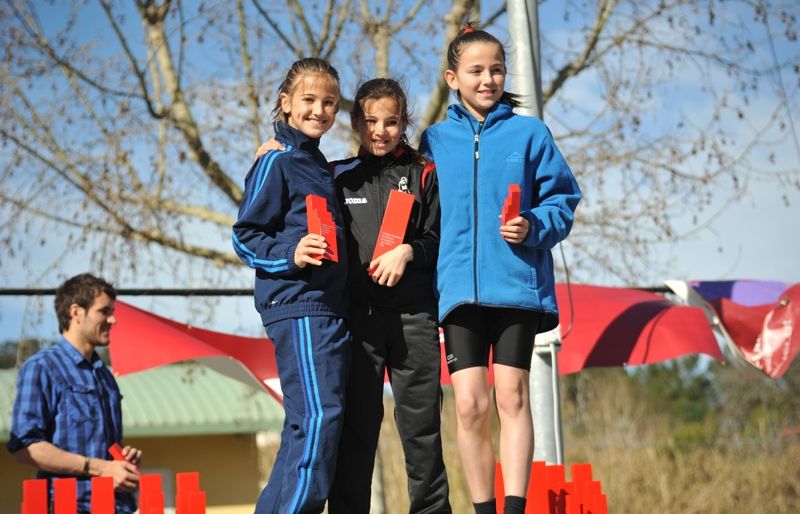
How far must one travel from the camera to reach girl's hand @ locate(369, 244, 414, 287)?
336cm

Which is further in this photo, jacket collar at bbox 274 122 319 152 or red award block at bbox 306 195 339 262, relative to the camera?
jacket collar at bbox 274 122 319 152

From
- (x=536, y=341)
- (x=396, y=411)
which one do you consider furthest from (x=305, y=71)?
(x=536, y=341)

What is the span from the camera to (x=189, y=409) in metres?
13.2

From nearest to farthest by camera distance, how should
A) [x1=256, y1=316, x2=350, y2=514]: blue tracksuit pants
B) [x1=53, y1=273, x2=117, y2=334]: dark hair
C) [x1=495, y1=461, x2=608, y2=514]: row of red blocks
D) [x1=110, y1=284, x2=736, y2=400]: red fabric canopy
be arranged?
[x1=256, y1=316, x2=350, y2=514]: blue tracksuit pants → [x1=495, y1=461, x2=608, y2=514]: row of red blocks → [x1=53, y1=273, x2=117, y2=334]: dark hair → [x1=110, y1=284, x2=736, y2=400]: red fabric canopy

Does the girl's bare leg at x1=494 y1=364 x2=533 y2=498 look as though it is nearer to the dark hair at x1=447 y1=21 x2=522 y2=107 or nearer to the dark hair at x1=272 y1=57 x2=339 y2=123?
the dark hair at x1=447 y1=21 x2=522 y2=107

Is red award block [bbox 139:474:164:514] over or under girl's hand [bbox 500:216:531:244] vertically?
under

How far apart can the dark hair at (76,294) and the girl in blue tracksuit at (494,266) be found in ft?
6.50

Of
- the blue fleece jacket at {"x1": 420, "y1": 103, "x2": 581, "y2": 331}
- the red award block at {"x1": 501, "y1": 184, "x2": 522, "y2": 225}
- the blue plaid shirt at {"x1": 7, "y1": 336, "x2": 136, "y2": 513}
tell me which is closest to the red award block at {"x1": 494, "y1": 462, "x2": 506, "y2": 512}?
the blue fleece jacket at {"x1": 420, "y1": 103, "x2": 581, "y2": 331}

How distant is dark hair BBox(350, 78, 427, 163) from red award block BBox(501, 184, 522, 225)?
45 centimetres

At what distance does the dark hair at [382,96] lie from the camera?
3564 mm

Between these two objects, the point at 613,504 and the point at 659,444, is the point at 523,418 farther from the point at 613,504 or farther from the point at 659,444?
the point at 659,444

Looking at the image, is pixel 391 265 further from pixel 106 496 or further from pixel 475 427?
pixel 106 496

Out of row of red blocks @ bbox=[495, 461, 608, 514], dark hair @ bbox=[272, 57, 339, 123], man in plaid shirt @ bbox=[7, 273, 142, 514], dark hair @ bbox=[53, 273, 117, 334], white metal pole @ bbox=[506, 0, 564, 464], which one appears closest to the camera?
dark hair @ bbox=[272, 57, 339, 123]

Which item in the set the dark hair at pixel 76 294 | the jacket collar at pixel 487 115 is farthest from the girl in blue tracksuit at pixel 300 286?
the dark hair at pixel 76 294
